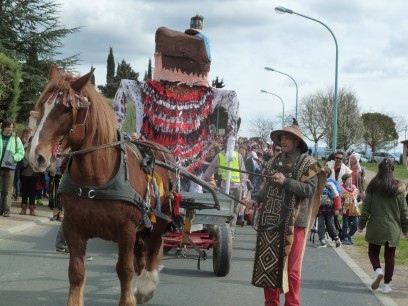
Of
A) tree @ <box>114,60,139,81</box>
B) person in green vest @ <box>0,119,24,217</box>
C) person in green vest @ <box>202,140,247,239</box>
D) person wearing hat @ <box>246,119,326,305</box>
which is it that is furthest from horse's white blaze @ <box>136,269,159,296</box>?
tree @ <box>114,60,139,81</box>

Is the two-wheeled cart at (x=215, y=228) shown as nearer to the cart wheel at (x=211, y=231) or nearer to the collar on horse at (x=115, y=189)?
the cart wheel at (x=211, y=231)

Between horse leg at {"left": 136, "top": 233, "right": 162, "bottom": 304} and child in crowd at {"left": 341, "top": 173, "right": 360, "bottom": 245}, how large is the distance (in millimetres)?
6271

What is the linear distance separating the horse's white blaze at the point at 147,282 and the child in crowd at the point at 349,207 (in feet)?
21.3

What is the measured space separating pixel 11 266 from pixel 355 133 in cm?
6330

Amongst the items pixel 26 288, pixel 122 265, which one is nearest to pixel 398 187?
pixel 122 265

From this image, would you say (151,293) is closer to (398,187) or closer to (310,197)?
(310,197)

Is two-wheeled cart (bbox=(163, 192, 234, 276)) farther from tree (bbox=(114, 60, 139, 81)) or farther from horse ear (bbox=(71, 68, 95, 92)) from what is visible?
tree (bbox=(114, 60, 139, 81))

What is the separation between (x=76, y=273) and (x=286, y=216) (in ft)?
6.17

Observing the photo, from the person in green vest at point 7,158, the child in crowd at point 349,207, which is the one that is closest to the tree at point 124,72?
the person in green vest at point 7,158

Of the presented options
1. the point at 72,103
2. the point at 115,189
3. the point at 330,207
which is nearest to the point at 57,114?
the point at 72,103

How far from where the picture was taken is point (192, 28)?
1005cm

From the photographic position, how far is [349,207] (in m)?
12.4

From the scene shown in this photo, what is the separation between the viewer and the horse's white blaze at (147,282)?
648cm

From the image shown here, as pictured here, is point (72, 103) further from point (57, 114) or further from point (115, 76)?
point (115, 76)
